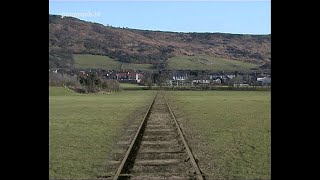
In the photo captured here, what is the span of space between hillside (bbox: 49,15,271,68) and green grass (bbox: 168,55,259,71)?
10.2 feet

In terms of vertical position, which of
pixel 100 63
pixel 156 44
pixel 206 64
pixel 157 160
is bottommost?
pixel 157 160

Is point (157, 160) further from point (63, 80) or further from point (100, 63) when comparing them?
point (100, 63)

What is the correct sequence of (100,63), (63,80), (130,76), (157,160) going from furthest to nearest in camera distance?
(100,63) < (130,76) < (63,80) < (157,160)

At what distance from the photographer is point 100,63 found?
420 ft

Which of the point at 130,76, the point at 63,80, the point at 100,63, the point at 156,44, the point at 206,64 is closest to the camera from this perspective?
the point at 63,80

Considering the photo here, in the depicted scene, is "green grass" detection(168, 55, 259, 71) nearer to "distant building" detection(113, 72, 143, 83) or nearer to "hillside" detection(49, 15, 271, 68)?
"hillside" detection(49, 15, 271, 68)

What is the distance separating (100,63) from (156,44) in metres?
60.6

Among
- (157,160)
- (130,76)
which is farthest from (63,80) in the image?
(157,160)

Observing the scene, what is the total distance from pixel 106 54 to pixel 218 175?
137m

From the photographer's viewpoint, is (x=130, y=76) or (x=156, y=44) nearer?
(x=130, y=76)
